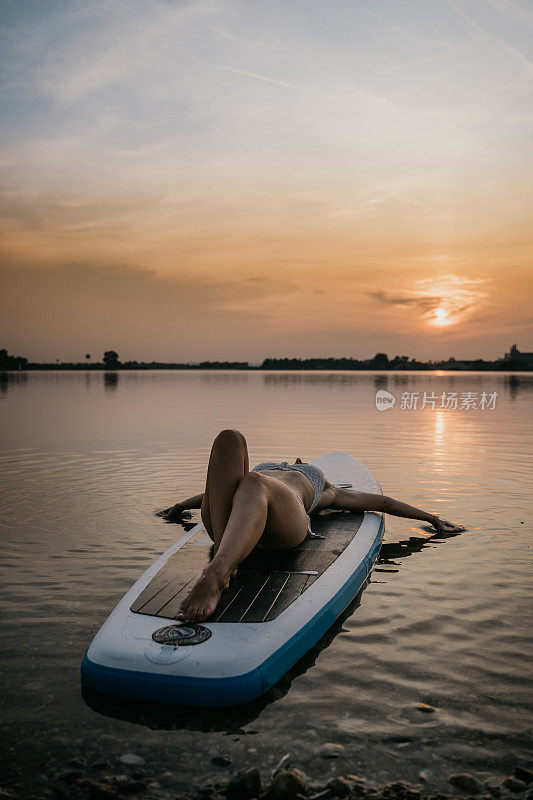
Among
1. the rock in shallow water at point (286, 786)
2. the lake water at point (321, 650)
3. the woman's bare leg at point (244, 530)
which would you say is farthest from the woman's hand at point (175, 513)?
the rock in shallow water at point (286, 786)

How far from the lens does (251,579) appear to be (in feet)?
14.8

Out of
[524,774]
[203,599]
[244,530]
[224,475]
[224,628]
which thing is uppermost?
[224,475]

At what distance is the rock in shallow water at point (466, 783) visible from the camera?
9.11 ft

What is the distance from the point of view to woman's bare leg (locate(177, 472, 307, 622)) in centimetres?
387

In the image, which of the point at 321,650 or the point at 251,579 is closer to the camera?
the point at 321,650

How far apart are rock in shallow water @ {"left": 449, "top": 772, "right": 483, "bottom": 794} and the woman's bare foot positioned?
1.58m

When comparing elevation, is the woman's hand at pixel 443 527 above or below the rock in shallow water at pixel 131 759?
above

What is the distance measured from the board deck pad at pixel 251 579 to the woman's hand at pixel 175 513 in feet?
5.65

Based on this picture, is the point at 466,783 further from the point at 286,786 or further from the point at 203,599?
the point at 203,599

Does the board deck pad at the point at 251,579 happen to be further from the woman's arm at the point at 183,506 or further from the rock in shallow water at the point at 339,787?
the woman's arm at the point at 183,506

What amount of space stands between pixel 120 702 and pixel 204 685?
0.51m

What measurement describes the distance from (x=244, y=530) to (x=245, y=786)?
1.61 metres

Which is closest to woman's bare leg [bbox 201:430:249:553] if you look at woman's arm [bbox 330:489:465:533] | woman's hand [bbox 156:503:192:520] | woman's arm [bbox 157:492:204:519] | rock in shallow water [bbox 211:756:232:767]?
rock in shallow water [bbox 211:756:232:767]

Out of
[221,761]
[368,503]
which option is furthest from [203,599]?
[368,503]
